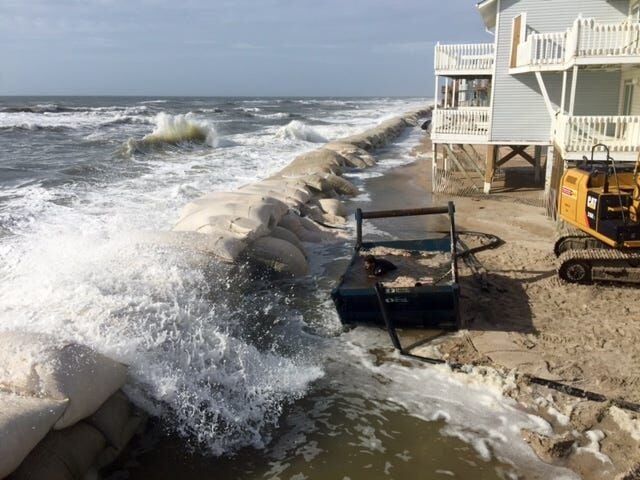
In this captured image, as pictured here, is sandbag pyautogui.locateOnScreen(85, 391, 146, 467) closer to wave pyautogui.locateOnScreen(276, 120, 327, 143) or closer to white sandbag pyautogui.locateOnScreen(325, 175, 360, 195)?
white sandbag pyautogui.locateOnScreen(325, 175, 360, 195)

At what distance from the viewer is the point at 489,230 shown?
470 inches

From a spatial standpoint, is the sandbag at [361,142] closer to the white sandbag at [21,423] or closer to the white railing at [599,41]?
the white railing at [599,41]

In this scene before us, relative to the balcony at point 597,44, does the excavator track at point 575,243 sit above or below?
below

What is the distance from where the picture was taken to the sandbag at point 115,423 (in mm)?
4500

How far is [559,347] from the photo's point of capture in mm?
6559

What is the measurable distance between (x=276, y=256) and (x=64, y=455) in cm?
535

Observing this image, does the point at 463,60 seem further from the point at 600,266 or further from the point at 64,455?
the point at 64,455

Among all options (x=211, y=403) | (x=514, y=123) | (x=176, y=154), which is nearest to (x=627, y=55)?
(x=514, y=123)

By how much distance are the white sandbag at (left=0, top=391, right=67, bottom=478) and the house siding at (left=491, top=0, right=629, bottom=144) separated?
1386 centimetres

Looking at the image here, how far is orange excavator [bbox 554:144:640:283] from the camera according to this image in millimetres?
7922

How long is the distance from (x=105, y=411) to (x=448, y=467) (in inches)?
117

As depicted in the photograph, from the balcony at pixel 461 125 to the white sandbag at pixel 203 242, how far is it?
29.7 ft

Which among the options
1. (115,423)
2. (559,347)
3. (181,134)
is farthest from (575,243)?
(181,134)

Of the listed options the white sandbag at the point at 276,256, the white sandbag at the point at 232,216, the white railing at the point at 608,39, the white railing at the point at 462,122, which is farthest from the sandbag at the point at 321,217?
the white railing at the point at 608,39
